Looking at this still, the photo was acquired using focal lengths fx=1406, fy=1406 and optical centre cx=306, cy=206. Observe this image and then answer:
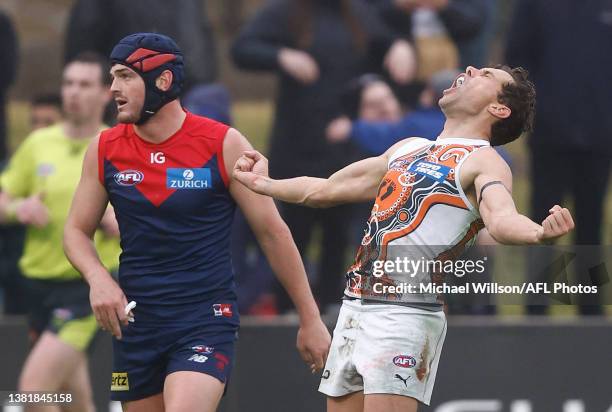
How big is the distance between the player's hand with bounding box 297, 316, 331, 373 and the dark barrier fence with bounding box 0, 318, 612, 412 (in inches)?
104

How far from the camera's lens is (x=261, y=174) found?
621cm

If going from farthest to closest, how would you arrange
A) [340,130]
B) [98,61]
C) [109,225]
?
[340,130]
[98,61]
[109,225]

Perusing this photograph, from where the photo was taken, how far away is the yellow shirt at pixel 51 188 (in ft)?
29.0

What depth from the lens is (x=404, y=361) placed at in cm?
593

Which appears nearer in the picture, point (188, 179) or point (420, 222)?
point (420, 222)

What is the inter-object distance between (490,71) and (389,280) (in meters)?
1.04

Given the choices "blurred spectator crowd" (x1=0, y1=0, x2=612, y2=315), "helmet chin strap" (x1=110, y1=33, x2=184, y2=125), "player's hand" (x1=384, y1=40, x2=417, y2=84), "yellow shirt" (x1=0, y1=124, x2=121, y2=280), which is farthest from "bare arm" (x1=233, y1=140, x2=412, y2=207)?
"player's hand" (x1=384, y1=40, x2=417, y2=84)

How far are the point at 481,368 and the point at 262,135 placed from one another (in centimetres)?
338

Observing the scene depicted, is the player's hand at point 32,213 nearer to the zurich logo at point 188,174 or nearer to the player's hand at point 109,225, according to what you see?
the player's hand at point 109,225

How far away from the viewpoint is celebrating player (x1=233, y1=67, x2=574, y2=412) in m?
5.89

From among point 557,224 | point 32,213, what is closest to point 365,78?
point 32,213

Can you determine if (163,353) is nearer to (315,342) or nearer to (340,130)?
(315,342)

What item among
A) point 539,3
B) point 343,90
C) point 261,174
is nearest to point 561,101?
point 539,3

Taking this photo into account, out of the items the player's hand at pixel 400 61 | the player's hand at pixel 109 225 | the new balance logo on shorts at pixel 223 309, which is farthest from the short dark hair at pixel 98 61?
the new balance logo on shorts at pixel 223 309
